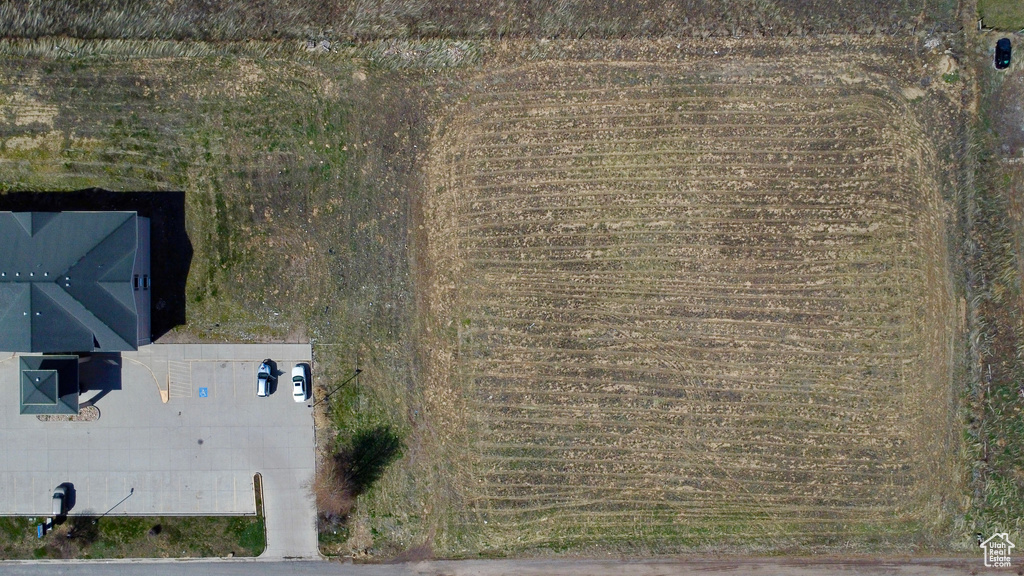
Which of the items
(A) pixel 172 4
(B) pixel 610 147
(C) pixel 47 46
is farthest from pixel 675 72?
(C) pixel 47 46

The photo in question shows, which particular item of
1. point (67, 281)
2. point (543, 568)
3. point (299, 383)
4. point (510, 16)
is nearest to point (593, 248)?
point (510, 16)

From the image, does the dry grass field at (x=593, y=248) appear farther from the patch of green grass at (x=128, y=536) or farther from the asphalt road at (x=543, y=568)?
the patch of green grass at (x=128, y=536)

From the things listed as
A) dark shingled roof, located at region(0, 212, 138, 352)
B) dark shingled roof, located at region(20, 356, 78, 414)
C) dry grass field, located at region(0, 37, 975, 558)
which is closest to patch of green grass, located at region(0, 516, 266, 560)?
dark shingled roof, located at region(20, 356, 78, 414)

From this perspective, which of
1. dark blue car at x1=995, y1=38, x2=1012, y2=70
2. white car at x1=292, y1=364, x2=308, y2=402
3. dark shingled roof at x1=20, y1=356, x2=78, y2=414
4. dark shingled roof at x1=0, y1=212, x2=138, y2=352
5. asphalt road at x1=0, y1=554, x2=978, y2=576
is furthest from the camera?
asphalt road at x1=0, y1=554, x2=978, y2=576

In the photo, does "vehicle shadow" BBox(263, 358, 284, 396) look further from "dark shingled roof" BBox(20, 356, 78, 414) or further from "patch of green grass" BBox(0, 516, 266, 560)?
"dark shingled roof" BBox(20, 356, 78, 414)

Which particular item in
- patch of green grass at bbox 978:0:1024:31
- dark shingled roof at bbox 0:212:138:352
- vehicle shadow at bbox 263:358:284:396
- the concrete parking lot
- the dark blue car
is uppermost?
patch of green grass at bbox 978:0:1024:31

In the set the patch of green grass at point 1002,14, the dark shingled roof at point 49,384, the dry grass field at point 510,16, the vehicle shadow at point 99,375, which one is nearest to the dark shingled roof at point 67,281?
the dark shingled roof at point 49,384
